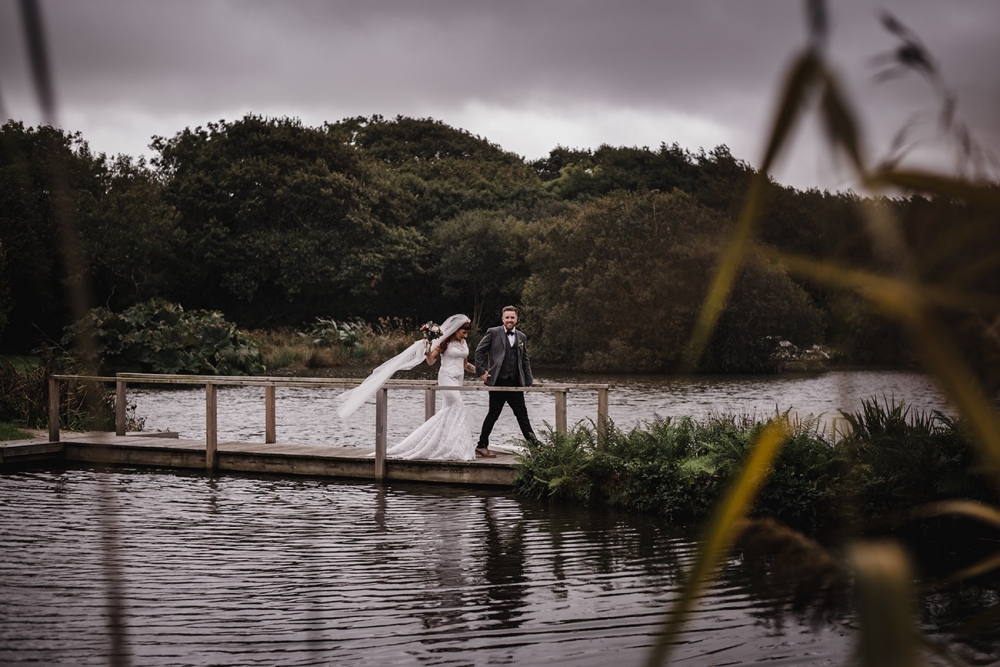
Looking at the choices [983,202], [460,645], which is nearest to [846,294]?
[983,202]

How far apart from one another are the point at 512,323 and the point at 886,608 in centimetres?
1196

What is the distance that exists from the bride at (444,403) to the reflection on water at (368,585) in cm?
138

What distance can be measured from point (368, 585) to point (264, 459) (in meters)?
6.64

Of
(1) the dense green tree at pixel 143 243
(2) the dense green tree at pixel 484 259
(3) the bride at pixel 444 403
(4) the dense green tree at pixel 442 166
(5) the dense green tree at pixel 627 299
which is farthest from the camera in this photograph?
(4) the dense green tree at pixel 442 166

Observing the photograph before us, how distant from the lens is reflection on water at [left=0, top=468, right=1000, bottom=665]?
17.2ft

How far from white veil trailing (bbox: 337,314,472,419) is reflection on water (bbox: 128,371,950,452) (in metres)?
3.80

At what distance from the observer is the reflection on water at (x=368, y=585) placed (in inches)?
206

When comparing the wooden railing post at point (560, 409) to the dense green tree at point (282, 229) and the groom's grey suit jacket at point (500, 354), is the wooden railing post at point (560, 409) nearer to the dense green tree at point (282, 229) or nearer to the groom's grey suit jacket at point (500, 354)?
the groom's grey suit jacket at point (500, 354)

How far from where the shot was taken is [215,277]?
48.6 m

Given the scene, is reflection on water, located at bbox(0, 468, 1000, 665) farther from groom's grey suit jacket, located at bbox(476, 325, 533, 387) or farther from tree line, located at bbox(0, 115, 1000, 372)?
tree line, located at bbox(0, 115, 1000, 372)

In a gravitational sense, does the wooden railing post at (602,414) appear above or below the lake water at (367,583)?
above

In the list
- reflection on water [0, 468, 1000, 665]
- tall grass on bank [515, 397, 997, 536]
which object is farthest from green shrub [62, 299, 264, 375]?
tall grass on bank [515, 397, 997, 536]

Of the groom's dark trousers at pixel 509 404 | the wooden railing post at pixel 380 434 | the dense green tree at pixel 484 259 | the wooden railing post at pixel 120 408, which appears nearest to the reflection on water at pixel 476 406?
the wooden railing post at pixel 120 408

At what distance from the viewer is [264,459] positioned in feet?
43.0
